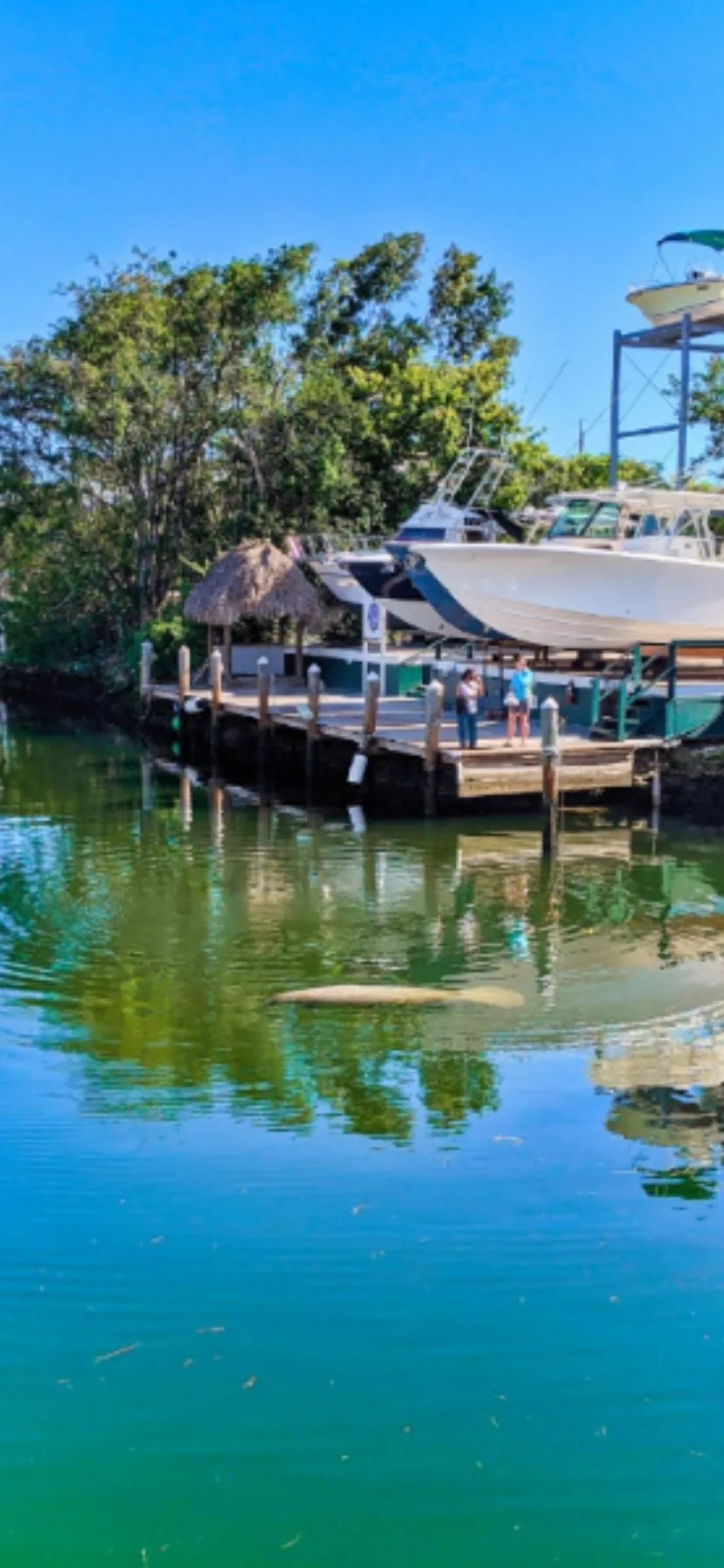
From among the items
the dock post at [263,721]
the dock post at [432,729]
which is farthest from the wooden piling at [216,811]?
the dock post at [432,729]

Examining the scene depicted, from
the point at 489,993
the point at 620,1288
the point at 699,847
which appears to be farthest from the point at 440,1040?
the point at 699,847

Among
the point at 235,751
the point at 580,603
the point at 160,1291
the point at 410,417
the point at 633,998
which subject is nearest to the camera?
the point at 160,1291

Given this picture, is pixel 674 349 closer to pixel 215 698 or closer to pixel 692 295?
pixel 692 295

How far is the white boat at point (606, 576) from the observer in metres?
21.5

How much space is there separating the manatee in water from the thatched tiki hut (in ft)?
56.8

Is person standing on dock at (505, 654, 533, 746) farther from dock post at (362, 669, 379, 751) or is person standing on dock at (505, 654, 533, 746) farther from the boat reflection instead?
the boat reflection

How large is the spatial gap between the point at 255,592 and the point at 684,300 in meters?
10.1

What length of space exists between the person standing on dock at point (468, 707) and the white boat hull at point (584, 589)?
137 inches

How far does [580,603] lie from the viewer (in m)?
22.0

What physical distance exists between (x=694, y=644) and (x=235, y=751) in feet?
35.0

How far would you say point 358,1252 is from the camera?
6645mm

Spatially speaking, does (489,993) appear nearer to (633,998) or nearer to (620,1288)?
(633,998)

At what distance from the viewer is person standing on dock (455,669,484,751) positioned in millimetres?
18266

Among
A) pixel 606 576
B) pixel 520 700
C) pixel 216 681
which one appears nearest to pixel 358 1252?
pixel 520 700
